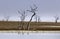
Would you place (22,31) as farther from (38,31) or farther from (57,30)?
(57,30)

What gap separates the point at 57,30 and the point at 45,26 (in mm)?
1663


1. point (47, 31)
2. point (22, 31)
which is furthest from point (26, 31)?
point (47, 31)

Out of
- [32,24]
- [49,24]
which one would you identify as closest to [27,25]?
[32,24]

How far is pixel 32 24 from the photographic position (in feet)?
122

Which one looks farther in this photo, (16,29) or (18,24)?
(18,24)

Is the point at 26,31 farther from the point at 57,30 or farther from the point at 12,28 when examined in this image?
the point at 57,30

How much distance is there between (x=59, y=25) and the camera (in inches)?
1467

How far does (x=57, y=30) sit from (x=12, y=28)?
580 cm

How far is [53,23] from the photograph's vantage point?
38344 millimetres

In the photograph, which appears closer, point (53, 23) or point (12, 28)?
point (12, 28)

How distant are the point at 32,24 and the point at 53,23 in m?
3.13

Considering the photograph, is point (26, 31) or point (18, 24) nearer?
point (26, 31)

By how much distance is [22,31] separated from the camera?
117 ft

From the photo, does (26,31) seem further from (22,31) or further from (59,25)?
(59,25)
